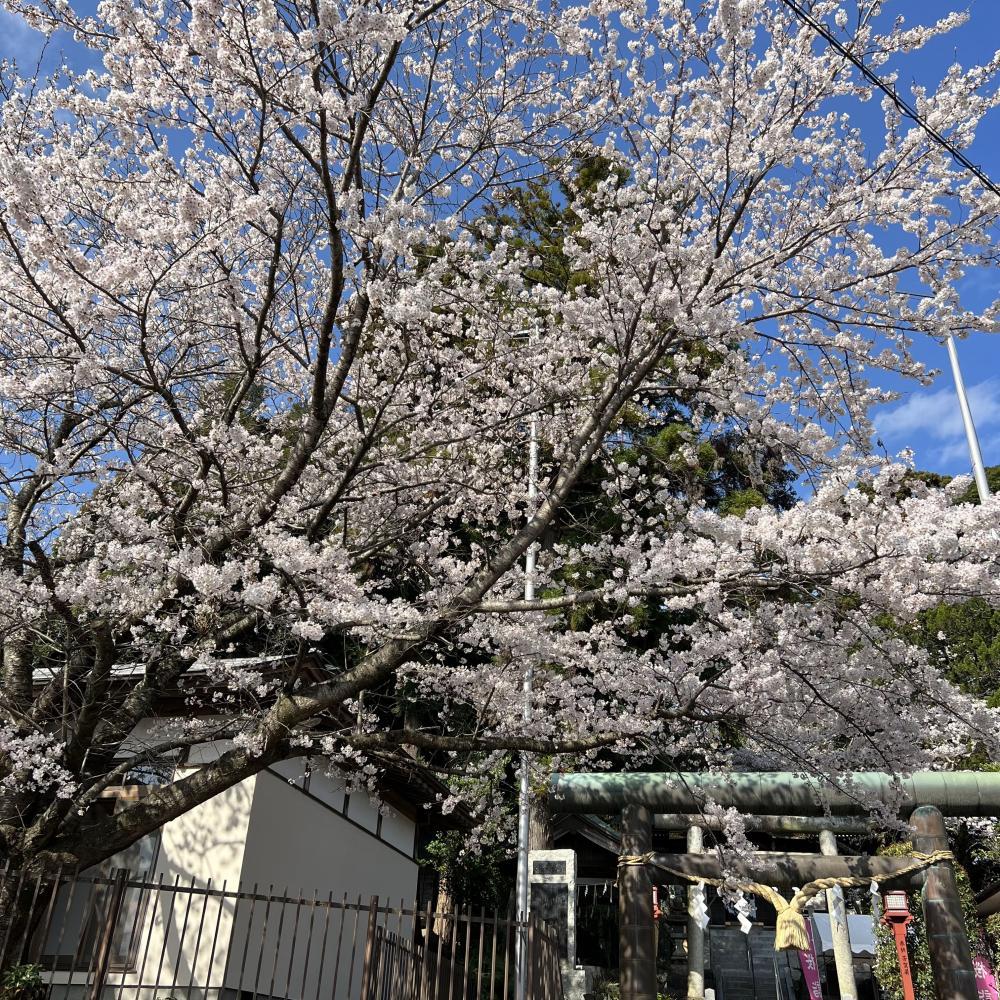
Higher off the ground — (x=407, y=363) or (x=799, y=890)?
(x=407, y=363)

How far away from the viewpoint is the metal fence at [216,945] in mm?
6781

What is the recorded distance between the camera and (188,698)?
31.4ft

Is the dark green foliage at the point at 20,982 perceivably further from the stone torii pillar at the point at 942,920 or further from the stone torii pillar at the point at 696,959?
the stone torii pillar at the point at 942,920

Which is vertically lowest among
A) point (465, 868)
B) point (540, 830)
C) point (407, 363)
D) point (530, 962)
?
point (530, 962)

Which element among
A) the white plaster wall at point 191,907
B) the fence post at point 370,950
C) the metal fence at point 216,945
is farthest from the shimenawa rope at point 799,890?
the white plaster wall at point 191,907

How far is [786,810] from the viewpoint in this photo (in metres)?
8.20

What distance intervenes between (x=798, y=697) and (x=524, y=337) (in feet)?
17.0

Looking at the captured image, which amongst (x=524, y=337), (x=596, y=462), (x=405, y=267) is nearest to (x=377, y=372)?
(x=524, y=337)

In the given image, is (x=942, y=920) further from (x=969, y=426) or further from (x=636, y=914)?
(x=969, y=426)

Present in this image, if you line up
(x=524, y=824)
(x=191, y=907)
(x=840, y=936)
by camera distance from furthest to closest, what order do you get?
(x=840, y=936) → (x=524, y=824) → (x=191, y=907)

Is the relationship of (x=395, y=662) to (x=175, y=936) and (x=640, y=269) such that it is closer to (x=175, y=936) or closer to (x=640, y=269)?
(x=640, y=269)

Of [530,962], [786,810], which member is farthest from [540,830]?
[786,810]

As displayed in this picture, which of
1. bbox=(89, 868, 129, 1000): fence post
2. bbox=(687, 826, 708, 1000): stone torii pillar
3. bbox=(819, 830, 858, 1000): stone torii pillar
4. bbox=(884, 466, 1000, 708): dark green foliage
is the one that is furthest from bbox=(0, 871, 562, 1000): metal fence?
bbox=(884, 466, 1000, 708): dark green foliage

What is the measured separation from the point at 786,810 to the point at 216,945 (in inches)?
235
